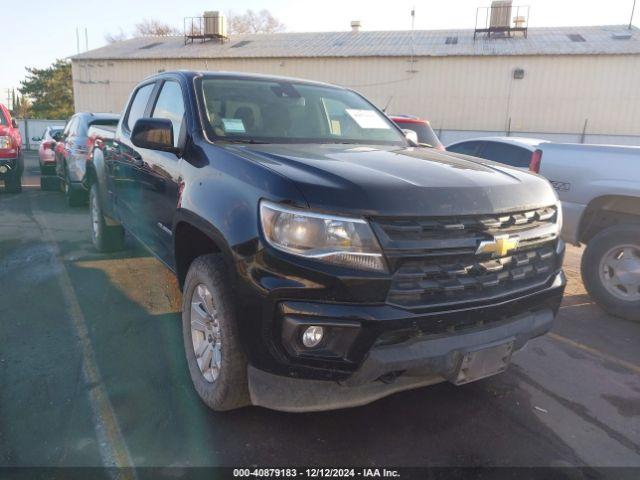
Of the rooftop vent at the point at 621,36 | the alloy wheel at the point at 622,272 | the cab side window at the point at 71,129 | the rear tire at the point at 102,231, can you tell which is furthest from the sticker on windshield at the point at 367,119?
the rooftop vent at the point at 621,36

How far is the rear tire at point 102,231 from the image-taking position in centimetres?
570

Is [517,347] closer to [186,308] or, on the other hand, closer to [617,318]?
[186,308]

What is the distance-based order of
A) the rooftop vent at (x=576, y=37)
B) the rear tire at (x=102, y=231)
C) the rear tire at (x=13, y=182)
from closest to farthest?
the rear tire at (x=102, y=231) → the rear tire at (x=13, y=182) → the rooftop vent at (x=576, y=37)

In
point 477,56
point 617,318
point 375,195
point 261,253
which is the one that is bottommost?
point 617,318

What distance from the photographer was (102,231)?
575 cm

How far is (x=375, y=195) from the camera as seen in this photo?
83.6 inches

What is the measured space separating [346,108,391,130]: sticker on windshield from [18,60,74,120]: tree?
2106 inches

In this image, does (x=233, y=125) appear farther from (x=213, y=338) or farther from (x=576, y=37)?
(x=576, y=37)

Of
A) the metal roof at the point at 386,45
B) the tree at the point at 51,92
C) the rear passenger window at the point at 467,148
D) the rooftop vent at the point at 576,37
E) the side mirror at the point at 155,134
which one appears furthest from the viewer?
the tree at the point at 51,92

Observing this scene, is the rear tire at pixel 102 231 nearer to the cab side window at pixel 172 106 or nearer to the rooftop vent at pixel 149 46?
the cab side window at pixel 172 106

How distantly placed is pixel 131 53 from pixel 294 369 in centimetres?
3440

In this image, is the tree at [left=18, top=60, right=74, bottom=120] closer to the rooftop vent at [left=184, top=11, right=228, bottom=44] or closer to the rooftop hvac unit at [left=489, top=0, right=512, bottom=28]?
the rooftop vent at [left=184, top=11, right=228, bottom=44]

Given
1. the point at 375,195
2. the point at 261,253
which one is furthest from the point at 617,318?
the point at 261,253

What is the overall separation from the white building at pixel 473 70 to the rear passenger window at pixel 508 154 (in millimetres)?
15434
